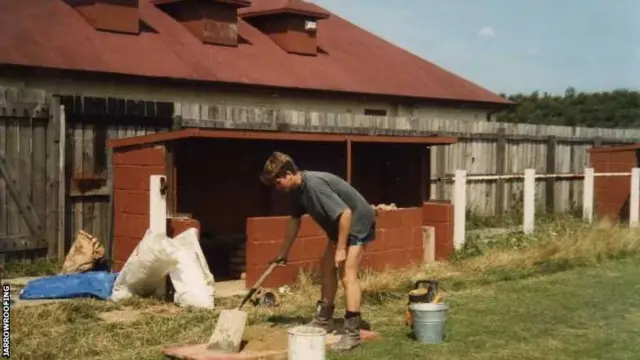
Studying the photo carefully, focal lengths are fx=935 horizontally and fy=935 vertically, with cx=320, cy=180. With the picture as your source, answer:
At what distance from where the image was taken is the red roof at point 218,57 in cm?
1750

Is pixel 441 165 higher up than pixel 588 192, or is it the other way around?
pixel 441 165

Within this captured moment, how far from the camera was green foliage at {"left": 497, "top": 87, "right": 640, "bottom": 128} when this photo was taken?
136 ft

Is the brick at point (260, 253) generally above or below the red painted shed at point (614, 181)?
below

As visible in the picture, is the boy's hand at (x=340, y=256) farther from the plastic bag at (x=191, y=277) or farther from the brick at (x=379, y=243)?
the brick at (x=379, y=243)

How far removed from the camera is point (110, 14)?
19.2 metres

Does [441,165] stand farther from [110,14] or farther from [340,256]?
[340,256]

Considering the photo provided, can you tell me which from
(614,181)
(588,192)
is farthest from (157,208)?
(614,181)

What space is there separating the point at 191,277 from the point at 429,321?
299 cm

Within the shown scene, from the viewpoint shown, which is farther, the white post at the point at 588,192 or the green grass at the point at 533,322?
the white post at the point at 588,192

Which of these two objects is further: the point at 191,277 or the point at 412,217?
the point at 412,217

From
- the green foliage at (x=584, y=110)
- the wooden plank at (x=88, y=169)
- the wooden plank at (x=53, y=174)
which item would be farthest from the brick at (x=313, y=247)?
the green foliage at (x=584, y=110)

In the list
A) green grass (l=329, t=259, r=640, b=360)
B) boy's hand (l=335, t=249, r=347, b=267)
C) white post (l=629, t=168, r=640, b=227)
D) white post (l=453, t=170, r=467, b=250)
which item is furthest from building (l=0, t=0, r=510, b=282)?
white post (l=629, t=168, r=640, b=227)

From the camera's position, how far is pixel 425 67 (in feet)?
89.0

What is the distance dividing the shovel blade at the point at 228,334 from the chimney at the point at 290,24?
52.3 ft
